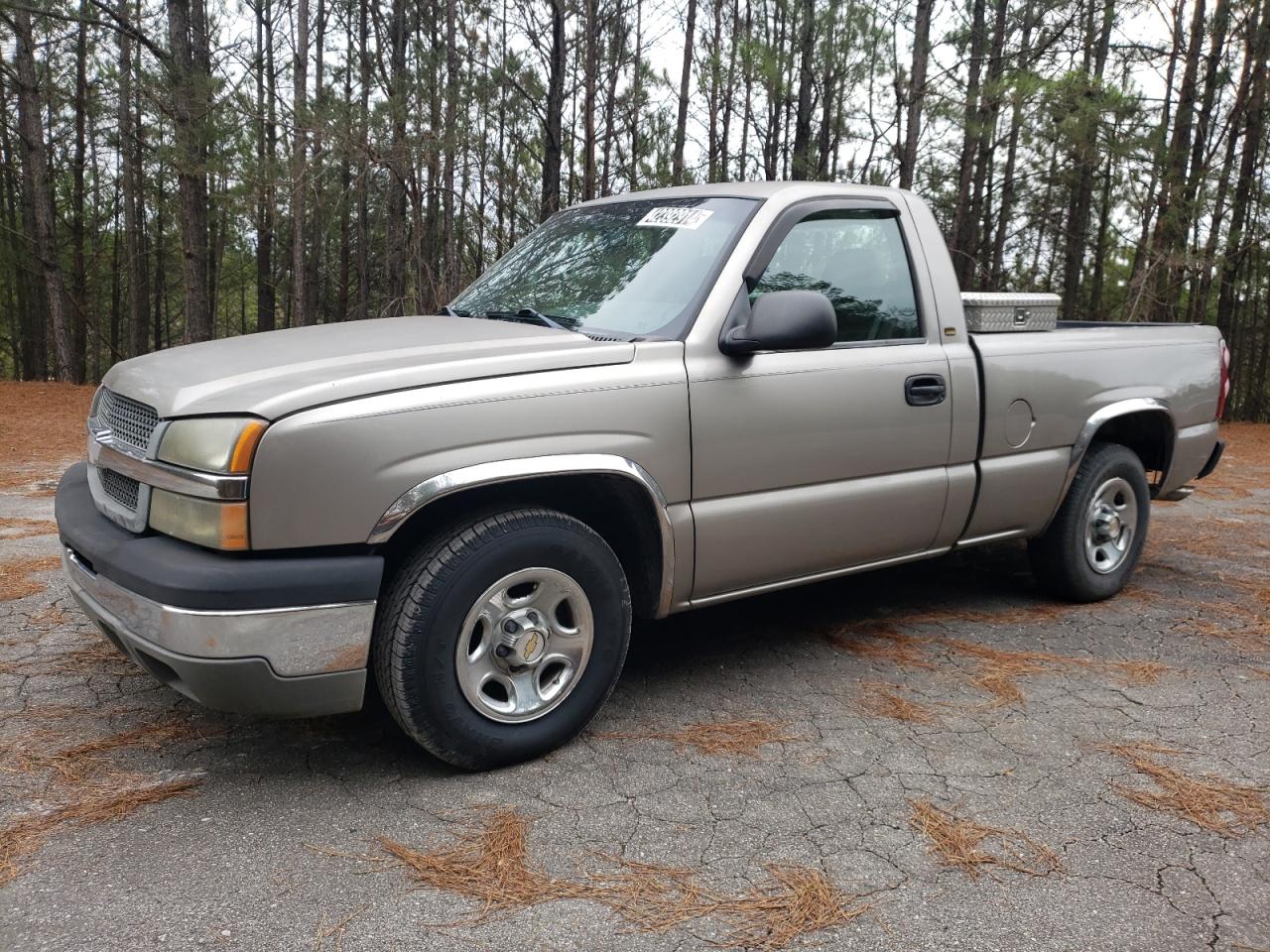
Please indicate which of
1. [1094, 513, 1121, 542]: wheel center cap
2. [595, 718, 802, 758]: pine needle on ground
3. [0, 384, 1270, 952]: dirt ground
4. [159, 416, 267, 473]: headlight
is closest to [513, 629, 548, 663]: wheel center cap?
[0, 384, 1270, 952]: dirt ground

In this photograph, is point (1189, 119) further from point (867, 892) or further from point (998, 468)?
point (867, 892)

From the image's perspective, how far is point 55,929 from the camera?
2324mm

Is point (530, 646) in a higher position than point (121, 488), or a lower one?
lower

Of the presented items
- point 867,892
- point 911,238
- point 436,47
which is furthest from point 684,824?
point 436,47

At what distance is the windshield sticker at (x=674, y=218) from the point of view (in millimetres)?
3900

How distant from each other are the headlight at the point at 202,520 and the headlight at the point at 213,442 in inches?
3.8

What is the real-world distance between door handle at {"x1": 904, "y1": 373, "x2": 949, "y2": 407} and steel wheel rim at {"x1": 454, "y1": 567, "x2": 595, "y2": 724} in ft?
5.35

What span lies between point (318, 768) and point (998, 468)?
3.01 metres

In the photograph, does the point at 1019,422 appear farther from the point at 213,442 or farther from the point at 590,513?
the point at 213,442

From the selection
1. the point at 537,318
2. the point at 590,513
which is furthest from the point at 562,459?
the point at 537,318

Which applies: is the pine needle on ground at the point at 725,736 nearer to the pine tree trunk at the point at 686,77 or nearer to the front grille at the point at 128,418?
the front grille at the point at 128,418

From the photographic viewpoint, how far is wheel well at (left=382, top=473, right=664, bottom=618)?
3105 millimetres

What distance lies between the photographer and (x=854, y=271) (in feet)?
13.5

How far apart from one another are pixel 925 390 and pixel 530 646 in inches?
76.9
